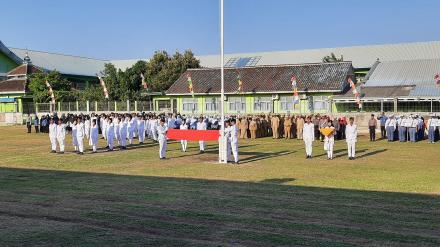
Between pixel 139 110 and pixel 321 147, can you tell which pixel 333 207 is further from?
pixel 139 110

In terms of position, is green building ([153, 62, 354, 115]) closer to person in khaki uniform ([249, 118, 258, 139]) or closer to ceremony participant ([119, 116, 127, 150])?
person in khaki uniform ([249, 118, 258, 139])

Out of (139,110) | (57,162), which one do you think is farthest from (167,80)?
(57,162)

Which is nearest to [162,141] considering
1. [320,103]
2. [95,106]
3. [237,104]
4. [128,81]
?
[320,103]

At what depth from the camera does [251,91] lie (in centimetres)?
4244

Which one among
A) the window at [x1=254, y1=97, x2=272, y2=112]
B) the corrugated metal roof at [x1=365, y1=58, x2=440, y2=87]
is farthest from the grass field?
the window at [x1=254, y1=97, x2=272, y2=112]

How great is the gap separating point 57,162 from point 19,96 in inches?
1435

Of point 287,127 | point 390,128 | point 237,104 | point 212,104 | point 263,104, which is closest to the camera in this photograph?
point 390,128

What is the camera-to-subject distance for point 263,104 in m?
42.4

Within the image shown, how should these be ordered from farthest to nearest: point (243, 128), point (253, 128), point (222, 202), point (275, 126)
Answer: point (243, 128) < point (253, 128) < point (275, 126) < point (222, 202)

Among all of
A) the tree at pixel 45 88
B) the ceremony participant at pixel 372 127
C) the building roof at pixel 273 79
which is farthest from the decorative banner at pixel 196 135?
the tree at pixel 45 88

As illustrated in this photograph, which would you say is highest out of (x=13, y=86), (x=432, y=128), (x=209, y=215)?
(x=13, y=86)

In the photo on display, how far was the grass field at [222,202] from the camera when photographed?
27.0 ft

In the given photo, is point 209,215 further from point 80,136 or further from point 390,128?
point 390,128

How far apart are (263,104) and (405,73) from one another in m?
11.3
